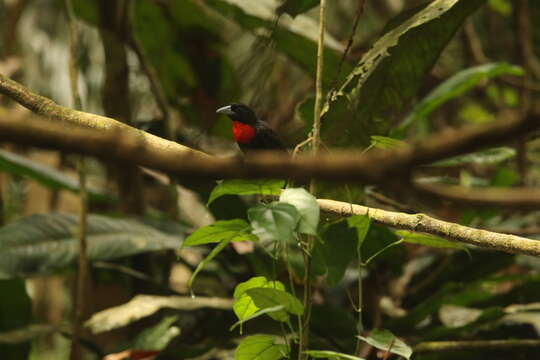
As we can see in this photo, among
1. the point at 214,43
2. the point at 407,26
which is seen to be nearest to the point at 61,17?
the point at 214,43

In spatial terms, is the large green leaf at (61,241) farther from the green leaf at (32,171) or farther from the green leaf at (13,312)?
the green leaf at (32,171)

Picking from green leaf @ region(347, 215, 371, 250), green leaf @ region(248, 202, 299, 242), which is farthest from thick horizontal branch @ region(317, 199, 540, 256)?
green leaf @ region(248, 202, 299, 242)

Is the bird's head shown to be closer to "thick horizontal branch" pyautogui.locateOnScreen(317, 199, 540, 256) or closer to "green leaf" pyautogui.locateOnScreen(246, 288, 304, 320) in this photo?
"thick horizontal branch" pyautogui.locateOnScreen(317, 199, 540, 256)

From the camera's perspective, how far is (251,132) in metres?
1.64

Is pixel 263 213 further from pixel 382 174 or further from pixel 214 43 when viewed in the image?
pixel 214 43

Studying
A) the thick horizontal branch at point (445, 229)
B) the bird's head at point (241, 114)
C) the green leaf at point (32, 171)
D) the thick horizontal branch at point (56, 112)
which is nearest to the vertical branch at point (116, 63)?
the green leaf at point (32, 171)

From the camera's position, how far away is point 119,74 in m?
2.01

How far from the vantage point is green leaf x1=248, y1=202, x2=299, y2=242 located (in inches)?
26.0

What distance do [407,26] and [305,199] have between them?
688mm

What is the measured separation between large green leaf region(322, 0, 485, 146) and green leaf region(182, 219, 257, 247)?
43 centimetres

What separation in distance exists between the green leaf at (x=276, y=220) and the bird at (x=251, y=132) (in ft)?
3.00

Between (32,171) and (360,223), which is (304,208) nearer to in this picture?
(360,223)

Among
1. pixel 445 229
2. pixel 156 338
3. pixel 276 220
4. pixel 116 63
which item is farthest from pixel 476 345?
pixel 116 63

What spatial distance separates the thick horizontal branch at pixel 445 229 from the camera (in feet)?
3.10
